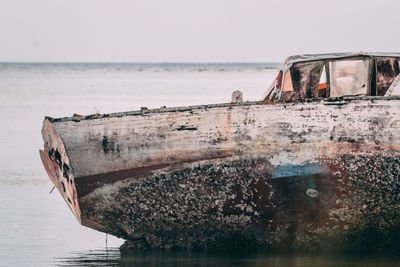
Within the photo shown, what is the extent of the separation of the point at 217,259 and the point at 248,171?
1.03 meters

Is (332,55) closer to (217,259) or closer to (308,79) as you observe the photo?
(308,79)

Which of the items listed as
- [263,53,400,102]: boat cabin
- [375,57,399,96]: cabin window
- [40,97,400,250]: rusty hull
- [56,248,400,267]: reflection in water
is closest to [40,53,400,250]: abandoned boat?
[40,97,400,250]: rusty hull

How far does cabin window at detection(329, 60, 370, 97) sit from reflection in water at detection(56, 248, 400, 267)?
1900 millimetres

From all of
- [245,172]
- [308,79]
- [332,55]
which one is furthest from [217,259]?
[332,55]

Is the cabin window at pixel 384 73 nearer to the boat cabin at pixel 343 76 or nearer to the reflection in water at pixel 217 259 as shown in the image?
the boat cabin at pixel 343 76

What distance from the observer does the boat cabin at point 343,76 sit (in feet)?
32.7

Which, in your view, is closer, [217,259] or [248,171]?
[248,171]

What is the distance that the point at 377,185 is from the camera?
9234 millimetres

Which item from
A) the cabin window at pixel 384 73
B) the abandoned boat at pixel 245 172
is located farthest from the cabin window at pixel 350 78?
the abandoned boat at pixel 245 172

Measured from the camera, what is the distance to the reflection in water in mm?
9273

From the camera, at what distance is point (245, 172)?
931 cm

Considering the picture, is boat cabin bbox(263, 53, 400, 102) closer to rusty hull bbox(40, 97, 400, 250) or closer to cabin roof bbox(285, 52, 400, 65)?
cabin roof bbox(285, 52, 400, 65)

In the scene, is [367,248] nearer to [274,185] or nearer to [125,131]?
[274,185]

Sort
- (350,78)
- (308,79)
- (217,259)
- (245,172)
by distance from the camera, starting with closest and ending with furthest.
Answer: (245,172), (217,259), (350,78), (308,79)
